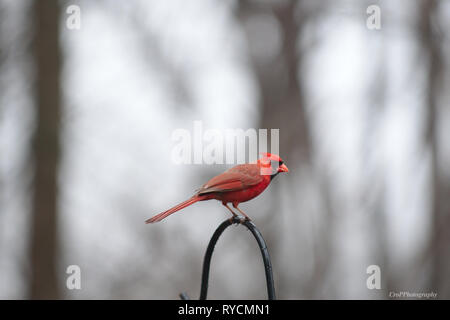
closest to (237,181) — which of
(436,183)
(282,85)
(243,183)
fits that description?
(243,183)

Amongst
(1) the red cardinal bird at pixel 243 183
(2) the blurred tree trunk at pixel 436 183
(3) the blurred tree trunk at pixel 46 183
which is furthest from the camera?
(2) the blurred tree trunk at pixel 436 183

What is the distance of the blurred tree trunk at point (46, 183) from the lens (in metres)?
2.14

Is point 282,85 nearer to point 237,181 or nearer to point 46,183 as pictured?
point 46,183

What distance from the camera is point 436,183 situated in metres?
2.47

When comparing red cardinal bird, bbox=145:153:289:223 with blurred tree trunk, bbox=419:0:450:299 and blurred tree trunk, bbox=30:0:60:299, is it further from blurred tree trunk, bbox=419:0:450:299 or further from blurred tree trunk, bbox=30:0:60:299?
blurred tree trunk, bbox=419:0:450:299

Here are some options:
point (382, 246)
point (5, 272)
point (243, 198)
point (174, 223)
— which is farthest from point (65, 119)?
point (382, 246)

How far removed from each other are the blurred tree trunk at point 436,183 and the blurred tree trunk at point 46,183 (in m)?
1.98

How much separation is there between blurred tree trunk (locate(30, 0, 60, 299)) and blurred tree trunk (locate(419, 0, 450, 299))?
6.51 ft

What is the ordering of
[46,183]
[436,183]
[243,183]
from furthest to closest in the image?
[436,183] < [46,183] < [243,183]

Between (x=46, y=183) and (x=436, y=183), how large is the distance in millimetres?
2072

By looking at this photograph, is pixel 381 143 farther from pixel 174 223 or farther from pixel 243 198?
pixel 243 198

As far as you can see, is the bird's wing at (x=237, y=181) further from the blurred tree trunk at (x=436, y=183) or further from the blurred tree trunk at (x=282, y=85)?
the blurred tree trunk at (x=436, y=183)

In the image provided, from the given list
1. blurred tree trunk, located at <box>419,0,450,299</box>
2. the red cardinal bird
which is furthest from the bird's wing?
blurred tree trunk, located at <box>419,0,450,299</box>

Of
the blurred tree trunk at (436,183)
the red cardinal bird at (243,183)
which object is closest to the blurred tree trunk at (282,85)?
the blurred tree trunk at (436,183)
